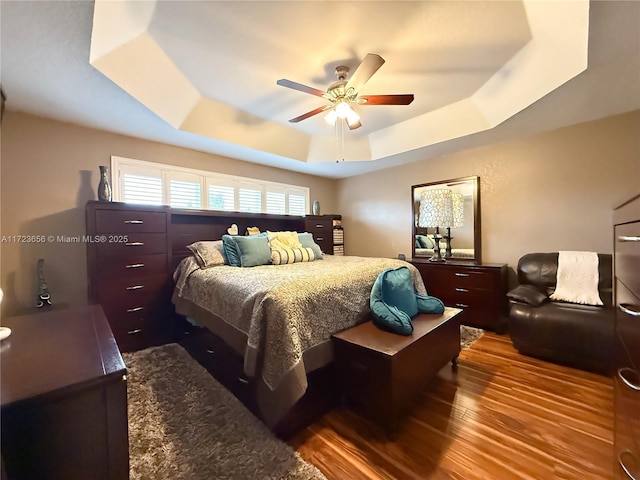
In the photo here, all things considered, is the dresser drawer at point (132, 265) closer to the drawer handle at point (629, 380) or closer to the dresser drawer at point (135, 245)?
the dresser drawer at point (135, 245)

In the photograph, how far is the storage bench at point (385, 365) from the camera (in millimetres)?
1542

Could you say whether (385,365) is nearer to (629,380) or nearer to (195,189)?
(629,380)

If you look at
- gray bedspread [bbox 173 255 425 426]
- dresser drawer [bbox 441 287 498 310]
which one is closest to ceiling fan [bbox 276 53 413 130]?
gray bedspread [bbox 173 255 425 426]

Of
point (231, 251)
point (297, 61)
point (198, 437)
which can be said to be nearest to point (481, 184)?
point (297, 61)

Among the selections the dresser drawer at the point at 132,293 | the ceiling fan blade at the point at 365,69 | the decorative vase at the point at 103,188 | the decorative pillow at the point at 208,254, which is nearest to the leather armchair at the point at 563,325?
the ceiling fan blade at the point at 365,69

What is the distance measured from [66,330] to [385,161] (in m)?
4.07

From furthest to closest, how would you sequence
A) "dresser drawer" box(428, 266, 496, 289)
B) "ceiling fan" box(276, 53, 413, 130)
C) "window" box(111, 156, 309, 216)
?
1. "dresser drawer" box(428, 266, 496, 289)
2. "window" box(111, 156, 309, 216)
3. "ceiling fan" box(276, 53, 413, 130)

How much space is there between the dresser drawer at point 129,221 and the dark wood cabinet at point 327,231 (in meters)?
2.14

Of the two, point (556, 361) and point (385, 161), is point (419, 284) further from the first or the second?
point (385, 161)

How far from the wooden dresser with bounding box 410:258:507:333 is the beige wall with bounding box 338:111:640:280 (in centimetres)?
51

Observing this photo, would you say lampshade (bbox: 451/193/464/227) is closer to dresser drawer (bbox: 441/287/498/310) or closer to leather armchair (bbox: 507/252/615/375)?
dresser drawer (bbox: 441/287/498/310)

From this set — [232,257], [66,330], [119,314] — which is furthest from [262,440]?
[119,314]

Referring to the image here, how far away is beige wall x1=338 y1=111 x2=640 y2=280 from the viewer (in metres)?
2.78

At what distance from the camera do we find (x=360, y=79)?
2.01 metres
